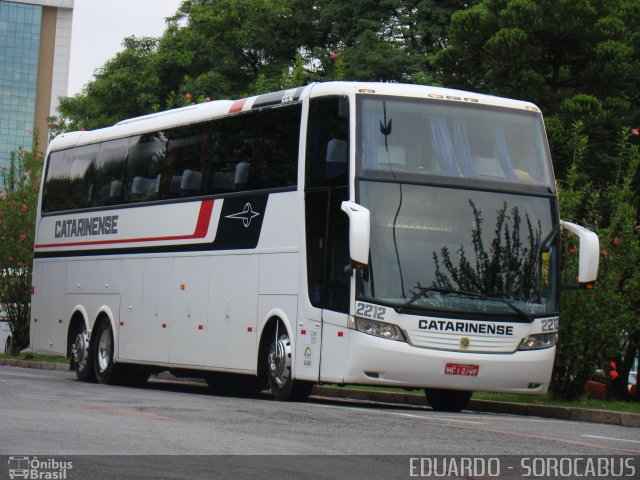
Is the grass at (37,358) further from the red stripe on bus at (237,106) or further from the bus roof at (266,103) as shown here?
the red stripe on bus at (237,106)

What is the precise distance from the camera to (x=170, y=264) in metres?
21.9

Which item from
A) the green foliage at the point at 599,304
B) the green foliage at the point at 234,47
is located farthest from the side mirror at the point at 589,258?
the green foliage at the point at 234,47

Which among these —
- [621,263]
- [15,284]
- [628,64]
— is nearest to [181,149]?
[621,263]

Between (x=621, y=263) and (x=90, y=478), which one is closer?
(x=90, y=478)

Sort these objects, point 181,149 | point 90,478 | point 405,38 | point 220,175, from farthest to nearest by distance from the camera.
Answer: point 405,38, point 181,149, point 220,175, point 90,478

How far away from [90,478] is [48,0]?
365ft

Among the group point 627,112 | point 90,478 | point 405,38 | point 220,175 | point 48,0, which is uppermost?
point 48,0

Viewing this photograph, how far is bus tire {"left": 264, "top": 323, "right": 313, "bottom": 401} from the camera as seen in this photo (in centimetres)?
Result: 1800

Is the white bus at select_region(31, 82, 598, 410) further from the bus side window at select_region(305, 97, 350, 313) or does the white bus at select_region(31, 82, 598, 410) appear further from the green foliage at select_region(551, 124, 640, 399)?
the green foliage at select_region(551, 124, 640, 399)

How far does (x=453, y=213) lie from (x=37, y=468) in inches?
363

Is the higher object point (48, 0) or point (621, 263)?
point (48, 0)

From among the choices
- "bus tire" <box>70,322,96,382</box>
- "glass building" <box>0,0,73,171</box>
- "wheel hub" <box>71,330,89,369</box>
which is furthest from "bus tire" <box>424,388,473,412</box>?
"glass building" <box>0,0,73,171</box>

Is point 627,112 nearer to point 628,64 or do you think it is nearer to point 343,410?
point 628,64

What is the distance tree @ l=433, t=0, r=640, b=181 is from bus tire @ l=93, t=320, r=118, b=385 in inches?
579
